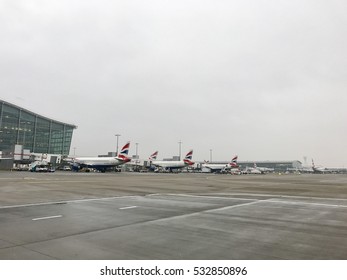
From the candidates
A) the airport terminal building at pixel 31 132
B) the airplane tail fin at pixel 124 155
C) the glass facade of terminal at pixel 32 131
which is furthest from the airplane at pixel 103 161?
the glass facade of terminal at pixel 32 131

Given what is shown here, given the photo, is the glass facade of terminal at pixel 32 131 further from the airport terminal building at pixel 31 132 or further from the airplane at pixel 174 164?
the airplane at pixel 174 164

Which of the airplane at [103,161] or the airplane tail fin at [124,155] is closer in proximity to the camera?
the airplane tail fin at [124,155]

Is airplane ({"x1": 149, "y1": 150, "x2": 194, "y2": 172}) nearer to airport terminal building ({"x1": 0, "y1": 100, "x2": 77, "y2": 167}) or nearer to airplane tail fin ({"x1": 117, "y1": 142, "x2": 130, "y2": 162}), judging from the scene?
airplane tail fin ({"x1": 117, "y1": 142, "x2": 130, "y2": 162})

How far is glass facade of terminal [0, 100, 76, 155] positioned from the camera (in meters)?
106

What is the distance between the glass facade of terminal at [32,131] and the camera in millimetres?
106375

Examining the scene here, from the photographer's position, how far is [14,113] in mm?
108875

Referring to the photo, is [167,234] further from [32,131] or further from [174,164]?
[32,131]

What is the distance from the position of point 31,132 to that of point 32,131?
0.64 meters

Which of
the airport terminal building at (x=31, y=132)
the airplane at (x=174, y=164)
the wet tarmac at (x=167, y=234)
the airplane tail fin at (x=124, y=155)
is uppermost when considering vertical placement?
the airport terminal building at (x=31, y=132)
